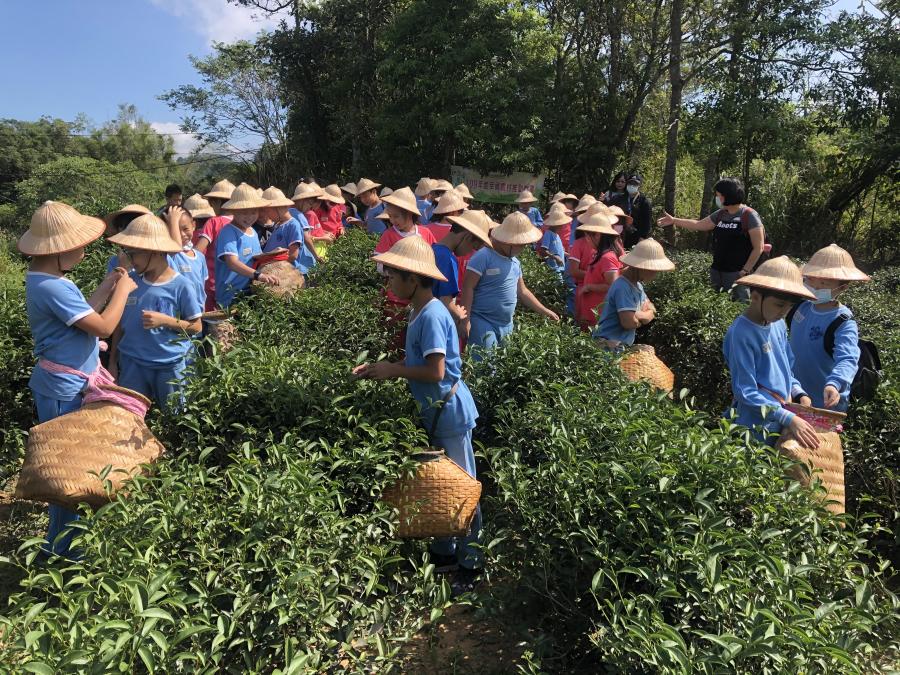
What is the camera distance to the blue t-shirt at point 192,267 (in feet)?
14.5

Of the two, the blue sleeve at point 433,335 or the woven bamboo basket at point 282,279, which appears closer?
the blue sleeve at point 433,335

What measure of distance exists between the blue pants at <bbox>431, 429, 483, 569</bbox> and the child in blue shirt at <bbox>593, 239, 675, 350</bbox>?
4.95ft

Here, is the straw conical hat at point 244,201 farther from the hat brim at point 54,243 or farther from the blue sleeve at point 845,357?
the blue sleeve at point 845,357

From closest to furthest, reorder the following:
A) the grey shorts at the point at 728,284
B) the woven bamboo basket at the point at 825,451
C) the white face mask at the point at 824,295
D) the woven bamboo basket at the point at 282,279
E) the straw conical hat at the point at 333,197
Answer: the woven bamboo basket at the point at 825,451 → the white face mask at the point at 824,295 → the woven bamboo basket at the point at 282,279 → the grey shorts at the point at 728,284 → the straw conical hat at the point at 333,197

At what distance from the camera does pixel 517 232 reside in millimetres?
4551

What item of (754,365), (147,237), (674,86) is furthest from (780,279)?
(674,86)

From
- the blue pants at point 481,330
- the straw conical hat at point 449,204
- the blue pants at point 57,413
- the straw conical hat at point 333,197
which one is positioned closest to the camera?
the blue pants at point 57,413

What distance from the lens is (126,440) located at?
2713 mm

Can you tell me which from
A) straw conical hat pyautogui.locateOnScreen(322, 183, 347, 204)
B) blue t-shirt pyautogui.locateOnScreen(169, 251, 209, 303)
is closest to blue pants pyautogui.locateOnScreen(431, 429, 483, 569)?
blue t-shirt pyautogui.locateOnScreen(169, 251, 209, 303)

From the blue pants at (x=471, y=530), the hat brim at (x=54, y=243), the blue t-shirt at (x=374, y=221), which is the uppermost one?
the hat brim at (x=54, y=243)

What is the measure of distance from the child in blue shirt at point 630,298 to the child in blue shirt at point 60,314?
3053 mm

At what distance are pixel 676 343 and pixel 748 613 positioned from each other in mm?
4626

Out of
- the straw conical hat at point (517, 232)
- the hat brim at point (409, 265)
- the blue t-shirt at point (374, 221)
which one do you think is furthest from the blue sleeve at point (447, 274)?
the blue t-shirt at point (374, 221)

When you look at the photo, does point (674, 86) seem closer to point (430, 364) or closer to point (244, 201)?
point (244, 201)
